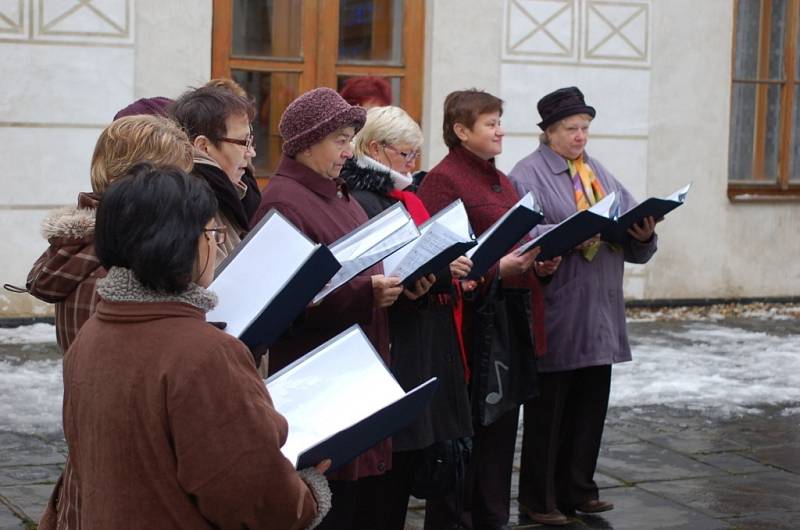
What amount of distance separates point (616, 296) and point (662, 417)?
2.16 m

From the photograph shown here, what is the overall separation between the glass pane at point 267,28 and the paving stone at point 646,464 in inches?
190

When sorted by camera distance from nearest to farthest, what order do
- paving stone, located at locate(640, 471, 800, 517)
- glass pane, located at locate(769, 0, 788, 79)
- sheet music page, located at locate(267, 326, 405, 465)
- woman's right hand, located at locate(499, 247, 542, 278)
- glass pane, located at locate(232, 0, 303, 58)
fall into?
sheet music page, located at locate(267, 326, 405, 465) → woman's right hand, located at locate(499, 247, 542, 278) → paving stone, located at locate(640, 471, 800, 517) → glass pane, located at locate(232, 0, 303, 58) → glass pane, located at locate(769, 0, 788, 79)

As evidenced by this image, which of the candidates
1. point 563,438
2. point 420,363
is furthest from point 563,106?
point 420,363

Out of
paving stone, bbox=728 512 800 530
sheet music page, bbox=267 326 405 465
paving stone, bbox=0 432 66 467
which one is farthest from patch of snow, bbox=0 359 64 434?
sheet music page, bbox=267 326 405 465

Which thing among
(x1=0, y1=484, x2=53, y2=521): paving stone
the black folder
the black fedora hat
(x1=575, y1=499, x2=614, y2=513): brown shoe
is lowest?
(x1=0, y1=484, x2=53, y2=521): paving stone

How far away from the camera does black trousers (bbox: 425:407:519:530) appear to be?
17.1 ft

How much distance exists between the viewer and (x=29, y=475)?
6.01 m

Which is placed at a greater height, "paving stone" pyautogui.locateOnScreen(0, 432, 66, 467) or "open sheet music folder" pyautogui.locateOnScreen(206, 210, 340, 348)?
"open sheet music folder" pyautogui.locateOnScreen(206, 210, 340, 348)

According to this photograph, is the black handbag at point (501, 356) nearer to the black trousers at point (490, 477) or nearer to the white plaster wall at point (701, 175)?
the black trousers at point (490, 477)

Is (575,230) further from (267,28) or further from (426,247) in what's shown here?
(267,28)

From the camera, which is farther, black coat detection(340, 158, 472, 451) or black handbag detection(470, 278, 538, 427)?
black handbag detection(470, 278, 538, 427)

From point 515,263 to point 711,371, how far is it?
162 inches

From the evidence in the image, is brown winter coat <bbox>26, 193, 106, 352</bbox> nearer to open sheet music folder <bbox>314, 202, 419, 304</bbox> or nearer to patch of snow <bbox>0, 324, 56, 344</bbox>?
open sheet music folder <bbox>314, 202, 419, 304</bbox>

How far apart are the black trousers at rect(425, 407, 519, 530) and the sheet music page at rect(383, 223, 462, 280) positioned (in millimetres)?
1252
